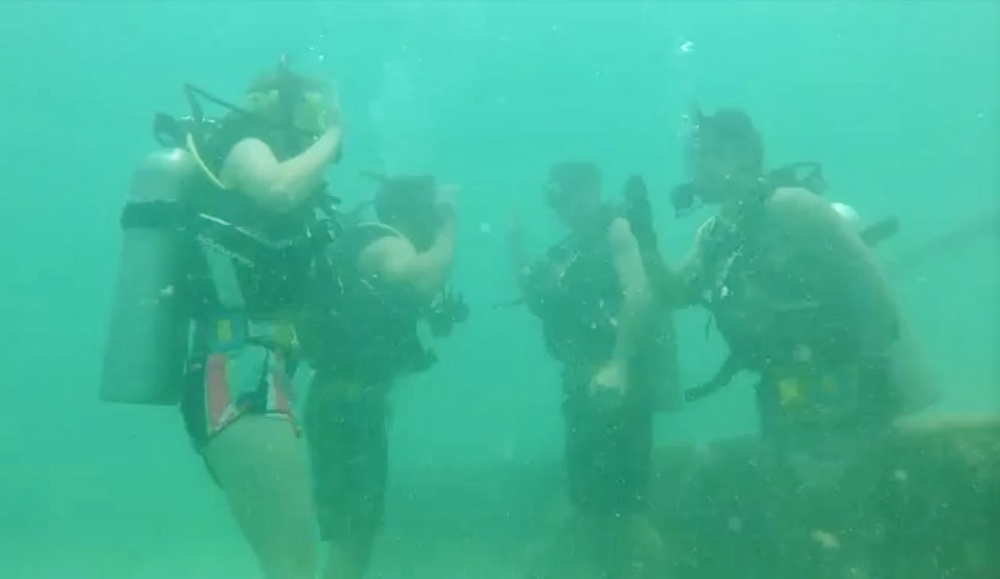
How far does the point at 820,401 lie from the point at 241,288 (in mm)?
3153

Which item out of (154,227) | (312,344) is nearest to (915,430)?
(312,344)

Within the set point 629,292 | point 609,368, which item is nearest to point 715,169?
point 629,292

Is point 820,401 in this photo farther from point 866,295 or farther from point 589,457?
point 589,457

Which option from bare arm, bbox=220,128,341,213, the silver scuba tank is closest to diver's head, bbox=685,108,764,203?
bare arm, bbox=220,128,341,213

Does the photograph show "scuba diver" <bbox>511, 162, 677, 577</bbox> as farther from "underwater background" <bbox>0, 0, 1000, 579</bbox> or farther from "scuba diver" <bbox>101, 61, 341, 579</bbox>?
"underwater background" <bbox>0, 0, 1000, 579</bbox>

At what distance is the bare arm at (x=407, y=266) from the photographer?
207 inches

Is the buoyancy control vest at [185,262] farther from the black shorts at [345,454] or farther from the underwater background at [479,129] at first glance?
the underwater background at [479,129]

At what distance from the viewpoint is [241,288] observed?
4504mm

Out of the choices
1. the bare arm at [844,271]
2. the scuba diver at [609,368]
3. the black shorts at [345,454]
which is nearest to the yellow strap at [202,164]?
the black shorts at [345,454]

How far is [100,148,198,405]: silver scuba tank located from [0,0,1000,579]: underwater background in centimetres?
1876

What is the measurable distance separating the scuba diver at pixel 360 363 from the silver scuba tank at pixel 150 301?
81cm

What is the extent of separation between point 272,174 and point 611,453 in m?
2.47

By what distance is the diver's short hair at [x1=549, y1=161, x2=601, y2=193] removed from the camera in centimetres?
639

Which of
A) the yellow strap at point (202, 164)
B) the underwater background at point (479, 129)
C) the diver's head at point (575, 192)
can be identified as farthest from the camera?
the underwater background at point (479, 129)
